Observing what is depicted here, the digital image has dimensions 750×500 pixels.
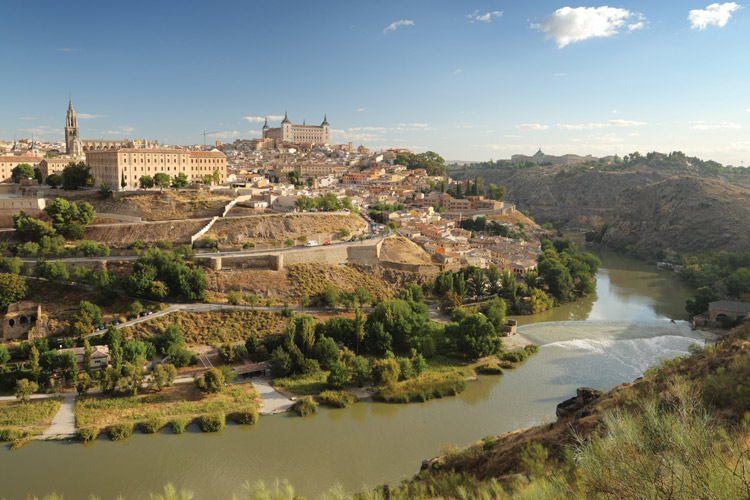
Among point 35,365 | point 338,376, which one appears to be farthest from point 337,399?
point 35,365

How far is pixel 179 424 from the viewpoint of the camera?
39.2 feet

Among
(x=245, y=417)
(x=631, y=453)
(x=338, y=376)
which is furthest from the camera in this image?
(x=338, y=376)

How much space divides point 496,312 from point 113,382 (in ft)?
42.9

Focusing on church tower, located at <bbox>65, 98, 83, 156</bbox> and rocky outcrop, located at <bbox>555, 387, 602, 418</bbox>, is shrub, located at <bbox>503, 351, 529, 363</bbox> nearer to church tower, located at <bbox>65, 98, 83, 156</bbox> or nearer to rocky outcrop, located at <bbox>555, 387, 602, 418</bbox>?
rocky outcrop, located at <bbox>555, 387, 602, 418</bbox>

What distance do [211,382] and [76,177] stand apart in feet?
62.1

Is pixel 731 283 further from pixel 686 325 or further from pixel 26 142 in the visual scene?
pixel 26 142

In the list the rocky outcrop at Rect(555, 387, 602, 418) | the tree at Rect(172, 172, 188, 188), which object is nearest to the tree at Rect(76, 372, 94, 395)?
the rocky outcrop at Rect(555, 387, 602, 418)

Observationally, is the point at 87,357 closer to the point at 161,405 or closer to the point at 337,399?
the point at 161,405

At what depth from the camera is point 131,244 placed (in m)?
20.8

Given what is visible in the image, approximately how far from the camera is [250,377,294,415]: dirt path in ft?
42.9

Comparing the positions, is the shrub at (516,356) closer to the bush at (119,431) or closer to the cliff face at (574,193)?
the bush at (119,431)

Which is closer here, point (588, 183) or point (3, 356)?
point (3, 356)

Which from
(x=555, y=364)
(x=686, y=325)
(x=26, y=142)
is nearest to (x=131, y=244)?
(x=555, y=364)

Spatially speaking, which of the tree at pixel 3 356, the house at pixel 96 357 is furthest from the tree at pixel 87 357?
Result: the tree at pixel 3 356
